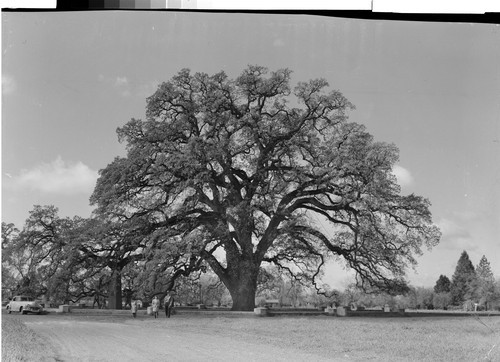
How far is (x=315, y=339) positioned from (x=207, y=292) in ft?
7.86

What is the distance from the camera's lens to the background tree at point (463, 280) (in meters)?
9.60

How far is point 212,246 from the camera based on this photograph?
A: 10.8m

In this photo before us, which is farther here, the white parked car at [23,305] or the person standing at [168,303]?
the person standing at [168,303]

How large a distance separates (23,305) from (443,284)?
6583mm

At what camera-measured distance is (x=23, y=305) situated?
992cm

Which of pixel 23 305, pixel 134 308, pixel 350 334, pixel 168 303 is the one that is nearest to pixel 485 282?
pixel 350 334

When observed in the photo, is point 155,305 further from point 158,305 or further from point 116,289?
point 116,289

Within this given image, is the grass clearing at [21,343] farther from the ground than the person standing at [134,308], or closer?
closer

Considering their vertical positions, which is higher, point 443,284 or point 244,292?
point 443,284

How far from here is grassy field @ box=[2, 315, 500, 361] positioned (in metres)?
8.87

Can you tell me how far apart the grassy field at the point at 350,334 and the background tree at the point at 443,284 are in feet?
1.47

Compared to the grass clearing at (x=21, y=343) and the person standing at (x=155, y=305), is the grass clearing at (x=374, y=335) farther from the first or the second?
the grass clearing at (x=21, y=343)

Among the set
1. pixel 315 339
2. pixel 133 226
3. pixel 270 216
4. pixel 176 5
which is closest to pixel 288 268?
pixel 270 216

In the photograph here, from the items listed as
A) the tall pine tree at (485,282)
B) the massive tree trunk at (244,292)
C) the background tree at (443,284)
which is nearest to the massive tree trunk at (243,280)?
the massive tree trunk at (244,292)
